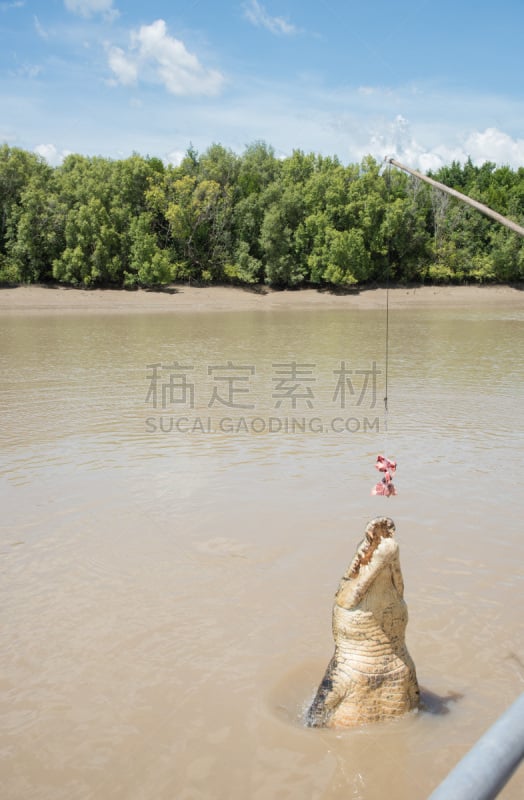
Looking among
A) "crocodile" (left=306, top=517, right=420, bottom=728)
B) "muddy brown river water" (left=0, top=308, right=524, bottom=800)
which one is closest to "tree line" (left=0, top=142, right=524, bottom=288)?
"muddy brown river water" (left=0, top=308, right=524, bottom=800)

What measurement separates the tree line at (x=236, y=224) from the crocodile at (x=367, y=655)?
4055cm

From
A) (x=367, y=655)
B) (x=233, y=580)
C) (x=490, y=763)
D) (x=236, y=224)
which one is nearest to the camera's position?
(x=490, y=763)

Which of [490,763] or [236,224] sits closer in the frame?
[490,763]

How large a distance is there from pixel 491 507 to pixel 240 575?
329 cm

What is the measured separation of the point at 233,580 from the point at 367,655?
2318 millimetres

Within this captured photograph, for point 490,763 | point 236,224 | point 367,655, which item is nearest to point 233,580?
point 367,655

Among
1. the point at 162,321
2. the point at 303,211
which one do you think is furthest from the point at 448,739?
the point at 303,211

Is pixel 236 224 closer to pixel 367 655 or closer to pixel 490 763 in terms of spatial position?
pixel 367 655

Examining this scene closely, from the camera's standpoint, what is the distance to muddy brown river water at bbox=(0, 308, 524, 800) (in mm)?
3945

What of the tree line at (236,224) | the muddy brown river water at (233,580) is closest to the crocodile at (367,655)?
the muddy brown river water at (233,580)

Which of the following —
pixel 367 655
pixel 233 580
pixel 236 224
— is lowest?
pixel 233 580

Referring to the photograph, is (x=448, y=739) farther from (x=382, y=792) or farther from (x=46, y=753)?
(x=46, y=753)

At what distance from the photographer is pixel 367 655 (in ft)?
13.2

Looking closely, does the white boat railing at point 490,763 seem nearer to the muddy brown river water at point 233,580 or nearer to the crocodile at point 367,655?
the crocodile at point 367,655
